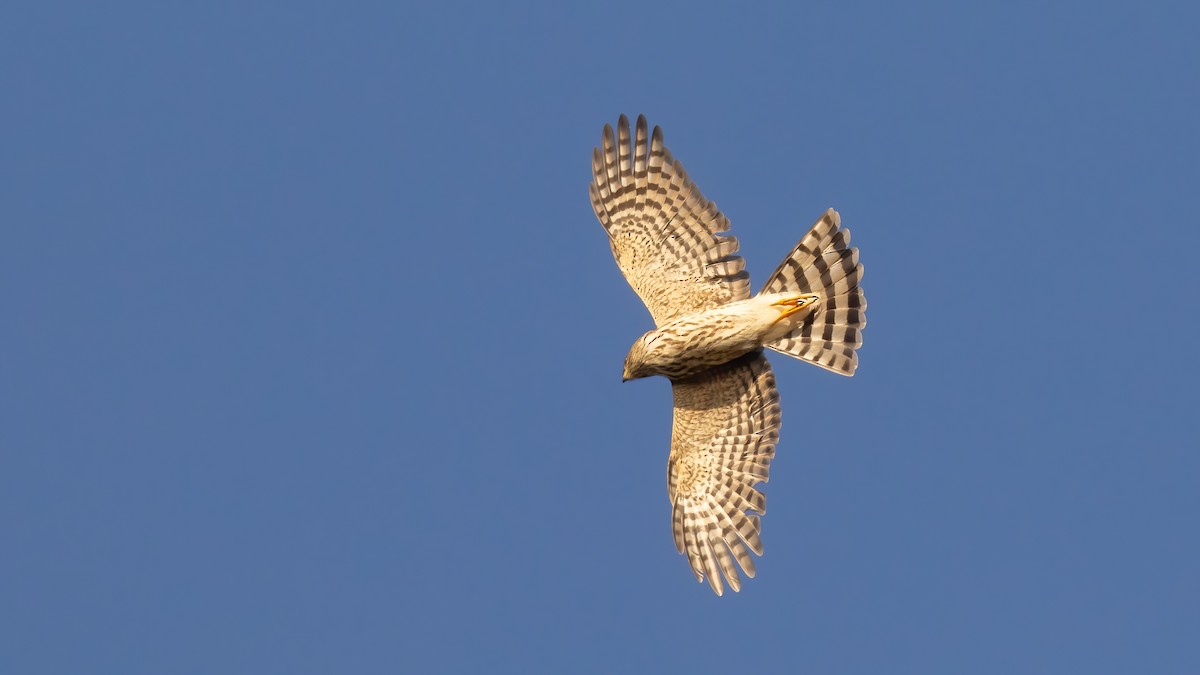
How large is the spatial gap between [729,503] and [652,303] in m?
1.77

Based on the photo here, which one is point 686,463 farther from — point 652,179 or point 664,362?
point 652,179

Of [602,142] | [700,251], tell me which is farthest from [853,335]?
[602,142]

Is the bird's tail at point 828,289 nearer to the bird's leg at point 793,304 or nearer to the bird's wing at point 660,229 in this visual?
the bird's leg at point 793,304

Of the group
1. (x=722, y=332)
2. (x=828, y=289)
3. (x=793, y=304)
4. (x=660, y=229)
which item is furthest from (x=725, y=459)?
(x=660, y=229)

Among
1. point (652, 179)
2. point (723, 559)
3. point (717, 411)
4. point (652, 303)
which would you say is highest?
point (652, 179)

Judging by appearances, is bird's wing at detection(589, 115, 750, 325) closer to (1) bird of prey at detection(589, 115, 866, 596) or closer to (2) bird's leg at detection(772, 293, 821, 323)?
(1) bird of prey at detection(589, 115, 866, 596)

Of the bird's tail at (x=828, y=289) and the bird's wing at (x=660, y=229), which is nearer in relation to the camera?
the bird's tail at (x=828, y=289)

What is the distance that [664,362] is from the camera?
47.9 ft

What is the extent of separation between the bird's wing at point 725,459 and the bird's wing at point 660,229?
0.64 metres

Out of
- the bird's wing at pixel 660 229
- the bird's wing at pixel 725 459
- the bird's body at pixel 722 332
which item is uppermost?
the bird's wing at pixel 660 229

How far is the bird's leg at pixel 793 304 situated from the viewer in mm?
14375

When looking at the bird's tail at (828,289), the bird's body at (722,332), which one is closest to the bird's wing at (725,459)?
the bird's body at (722,332)

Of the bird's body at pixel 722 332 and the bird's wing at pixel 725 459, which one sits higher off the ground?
the bird's body at pixel 722 332

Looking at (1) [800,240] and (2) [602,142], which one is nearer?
(1) [800,240]
